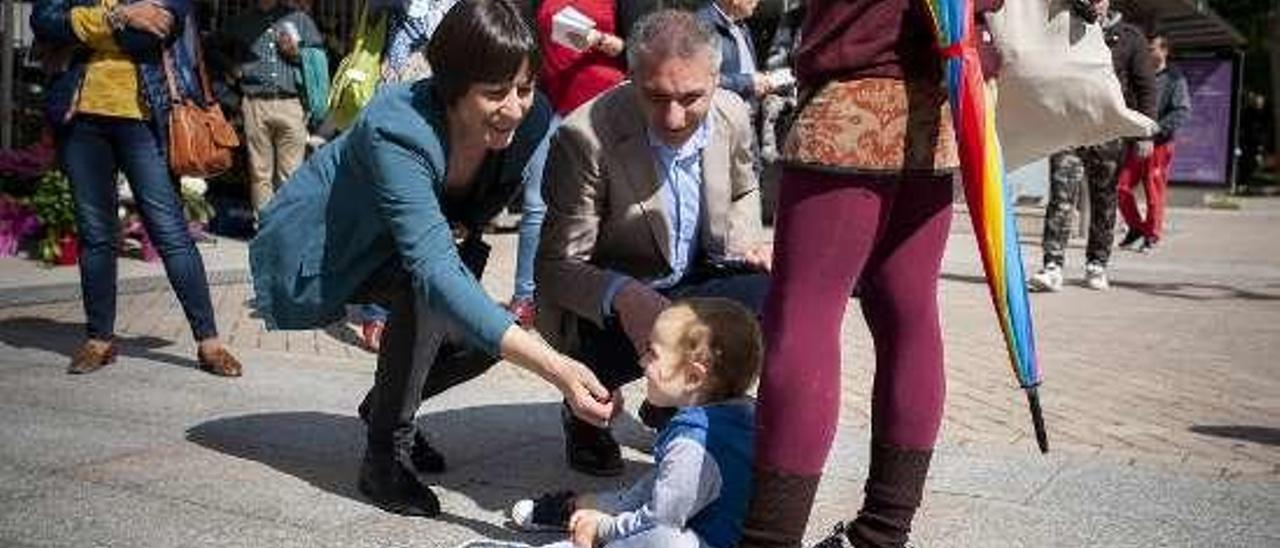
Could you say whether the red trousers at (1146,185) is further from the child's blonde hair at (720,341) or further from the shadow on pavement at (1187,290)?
the child's blonde hair at (720,341)

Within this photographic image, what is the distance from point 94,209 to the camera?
4.61 metres

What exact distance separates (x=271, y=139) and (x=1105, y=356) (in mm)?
5594

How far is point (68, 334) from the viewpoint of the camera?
5535 mm

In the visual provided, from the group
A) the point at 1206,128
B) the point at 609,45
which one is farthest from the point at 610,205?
the point at 1206,128

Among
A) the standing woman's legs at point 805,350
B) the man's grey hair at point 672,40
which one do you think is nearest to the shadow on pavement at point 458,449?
the standing woman's legs at point 805,350

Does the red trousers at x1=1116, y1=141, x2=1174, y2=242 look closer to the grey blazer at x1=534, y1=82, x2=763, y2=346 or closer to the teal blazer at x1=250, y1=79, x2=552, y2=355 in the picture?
the grey blazer at x1=534, y1=82, x2=763, y2=346

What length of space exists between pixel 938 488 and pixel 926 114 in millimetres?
1305

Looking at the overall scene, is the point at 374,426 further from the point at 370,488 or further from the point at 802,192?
the point at 802,192

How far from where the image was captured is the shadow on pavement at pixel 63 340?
199 inches

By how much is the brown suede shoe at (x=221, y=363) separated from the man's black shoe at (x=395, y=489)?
66.1 inches

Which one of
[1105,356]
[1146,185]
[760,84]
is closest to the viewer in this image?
[760,84]

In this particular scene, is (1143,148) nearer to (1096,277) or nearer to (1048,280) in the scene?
(1096,277)

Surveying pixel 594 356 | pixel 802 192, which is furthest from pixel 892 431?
pixel 594 356

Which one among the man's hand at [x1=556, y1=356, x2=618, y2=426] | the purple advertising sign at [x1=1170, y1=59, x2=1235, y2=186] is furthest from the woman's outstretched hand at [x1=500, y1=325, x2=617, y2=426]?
the purple advertising sign at [x1=1170, y1=59, x2=1235, y2=186]
